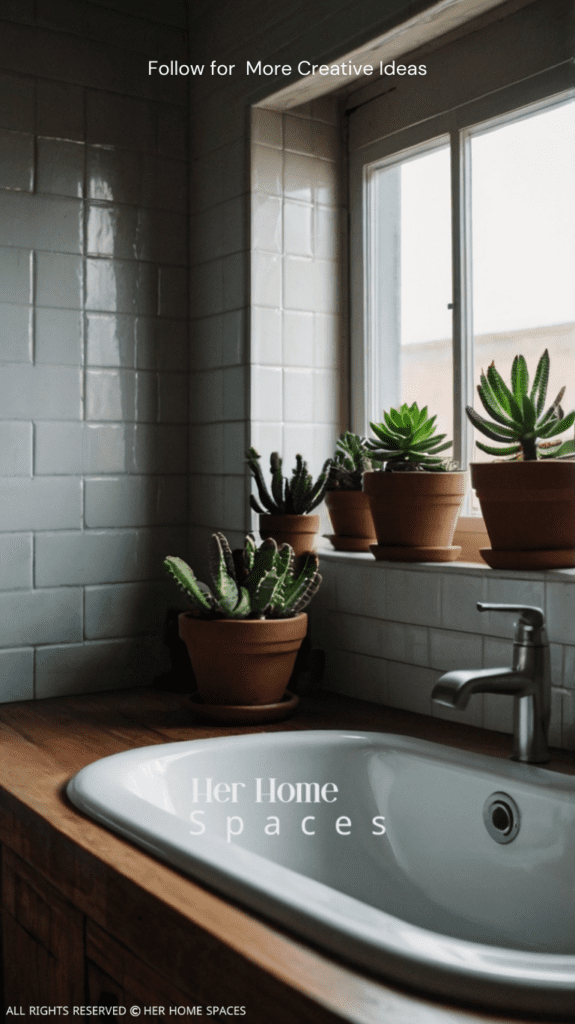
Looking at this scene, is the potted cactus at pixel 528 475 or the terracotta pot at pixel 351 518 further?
the terracotta pot at pixel 351 518

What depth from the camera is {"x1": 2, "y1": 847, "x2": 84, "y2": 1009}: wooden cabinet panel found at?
41.8 inches

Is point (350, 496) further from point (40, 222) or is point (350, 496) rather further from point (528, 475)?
point (40, 222)

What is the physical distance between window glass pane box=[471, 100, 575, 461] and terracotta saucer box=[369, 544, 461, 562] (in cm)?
21

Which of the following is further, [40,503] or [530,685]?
[40,503]

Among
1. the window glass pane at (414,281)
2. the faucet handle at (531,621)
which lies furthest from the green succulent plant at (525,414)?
the window glass pane at (414,281)

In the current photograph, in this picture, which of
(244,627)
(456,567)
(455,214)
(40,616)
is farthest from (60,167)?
(456,567)

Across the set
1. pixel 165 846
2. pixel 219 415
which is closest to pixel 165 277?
pixel 219 415

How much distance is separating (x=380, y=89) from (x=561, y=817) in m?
1.41

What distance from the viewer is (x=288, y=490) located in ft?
5.81

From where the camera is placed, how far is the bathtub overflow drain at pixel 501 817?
3.84 feet

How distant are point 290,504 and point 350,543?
140 millimetres

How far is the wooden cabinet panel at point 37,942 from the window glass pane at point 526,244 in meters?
1.03

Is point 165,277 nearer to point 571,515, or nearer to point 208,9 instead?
point 208,9

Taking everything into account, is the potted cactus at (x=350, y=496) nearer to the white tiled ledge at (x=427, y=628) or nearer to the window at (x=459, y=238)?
the white tiled ledge at (x=427, y=628)
